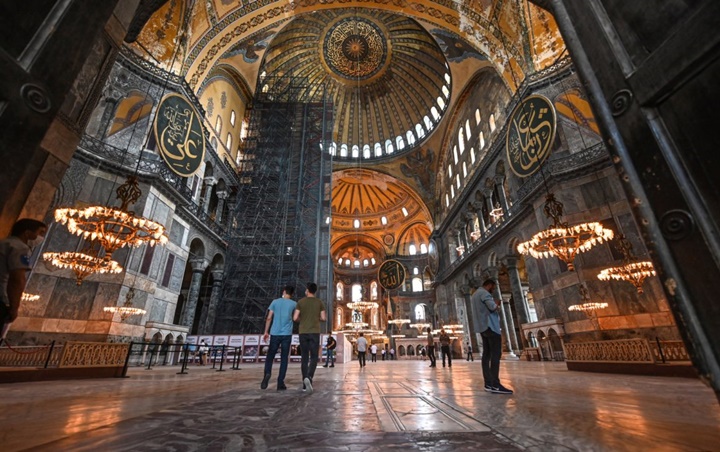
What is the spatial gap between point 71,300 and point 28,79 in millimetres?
10356

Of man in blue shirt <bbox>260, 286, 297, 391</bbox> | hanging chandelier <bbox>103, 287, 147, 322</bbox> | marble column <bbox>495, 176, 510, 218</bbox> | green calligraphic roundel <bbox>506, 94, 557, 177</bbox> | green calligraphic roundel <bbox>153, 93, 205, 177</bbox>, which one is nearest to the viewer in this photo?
man in blue shirt <bbox>260, 286, 297, 391</bbox>

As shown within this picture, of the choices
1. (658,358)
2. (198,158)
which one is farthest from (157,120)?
(658,358)

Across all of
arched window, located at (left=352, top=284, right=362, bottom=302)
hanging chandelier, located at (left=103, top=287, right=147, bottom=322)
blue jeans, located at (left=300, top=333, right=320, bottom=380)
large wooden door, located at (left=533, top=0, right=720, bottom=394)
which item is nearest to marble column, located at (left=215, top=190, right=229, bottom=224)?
hanging chandelier, located at (left=103, top=287, right=147, bottom=322)

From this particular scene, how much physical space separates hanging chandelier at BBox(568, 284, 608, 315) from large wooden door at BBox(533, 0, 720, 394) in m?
8.74

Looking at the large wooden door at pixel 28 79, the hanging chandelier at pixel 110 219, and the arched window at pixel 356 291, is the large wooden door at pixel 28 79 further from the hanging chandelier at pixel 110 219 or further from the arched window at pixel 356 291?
the arched window at pixel 356 291

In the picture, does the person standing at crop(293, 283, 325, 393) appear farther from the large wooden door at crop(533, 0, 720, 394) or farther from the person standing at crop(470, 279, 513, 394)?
the large wooden door at crop(533, 0, 720, 394)

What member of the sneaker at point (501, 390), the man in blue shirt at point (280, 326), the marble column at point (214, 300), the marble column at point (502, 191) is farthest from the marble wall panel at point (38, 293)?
the marble column at point (502, 191)

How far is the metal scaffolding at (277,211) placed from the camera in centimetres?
1468

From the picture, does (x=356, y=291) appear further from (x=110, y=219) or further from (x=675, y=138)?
(x=675, y=138)

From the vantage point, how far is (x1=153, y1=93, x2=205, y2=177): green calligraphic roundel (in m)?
9.63

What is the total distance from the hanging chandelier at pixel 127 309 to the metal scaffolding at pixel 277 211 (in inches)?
214

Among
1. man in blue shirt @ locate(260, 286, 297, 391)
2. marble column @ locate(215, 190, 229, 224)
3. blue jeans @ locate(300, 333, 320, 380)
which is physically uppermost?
marble column @ locate(215, 190, 229, 224)

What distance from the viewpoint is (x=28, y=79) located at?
1.09 meters

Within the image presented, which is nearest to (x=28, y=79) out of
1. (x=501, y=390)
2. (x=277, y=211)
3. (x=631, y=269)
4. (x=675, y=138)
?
(x=675, y=138)
